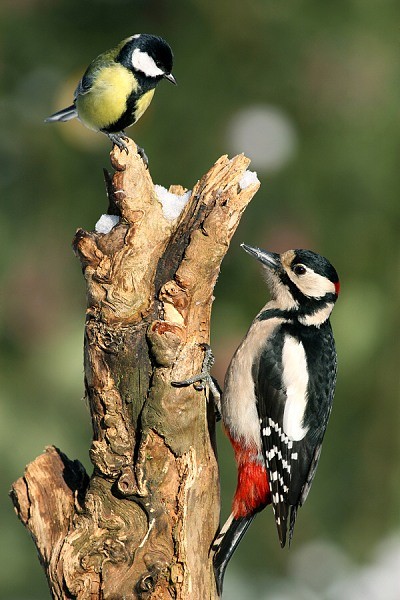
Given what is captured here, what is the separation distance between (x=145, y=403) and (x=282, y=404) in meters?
0.66

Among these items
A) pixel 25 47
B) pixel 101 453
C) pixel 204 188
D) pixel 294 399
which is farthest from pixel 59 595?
pixel 25 47

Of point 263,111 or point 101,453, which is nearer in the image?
point 101,453

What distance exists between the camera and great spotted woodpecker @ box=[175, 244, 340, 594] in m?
3.06

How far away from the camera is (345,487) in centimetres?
477

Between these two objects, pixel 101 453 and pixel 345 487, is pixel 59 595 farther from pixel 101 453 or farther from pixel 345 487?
pixel 345 487

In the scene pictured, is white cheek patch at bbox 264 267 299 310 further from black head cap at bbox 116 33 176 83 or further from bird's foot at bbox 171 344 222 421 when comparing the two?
black head cap at bbox 116 33 176 83

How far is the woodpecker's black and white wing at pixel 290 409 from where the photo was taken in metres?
3.06

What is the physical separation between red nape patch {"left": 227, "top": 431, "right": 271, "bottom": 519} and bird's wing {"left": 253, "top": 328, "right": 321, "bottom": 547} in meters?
0.05

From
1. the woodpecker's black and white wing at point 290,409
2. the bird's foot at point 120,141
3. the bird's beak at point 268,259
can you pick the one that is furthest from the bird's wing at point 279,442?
the bird's foot at point 120,141

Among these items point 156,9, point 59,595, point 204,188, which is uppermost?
point 156,9

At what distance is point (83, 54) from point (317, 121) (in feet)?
4.18

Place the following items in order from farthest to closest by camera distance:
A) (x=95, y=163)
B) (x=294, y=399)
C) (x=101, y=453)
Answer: (x=95, y=163) → (x=294, y=399) → (x=101, y=453)

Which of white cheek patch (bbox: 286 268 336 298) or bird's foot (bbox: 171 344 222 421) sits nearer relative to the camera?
bird's foot (bbox: 171 344 222 421)

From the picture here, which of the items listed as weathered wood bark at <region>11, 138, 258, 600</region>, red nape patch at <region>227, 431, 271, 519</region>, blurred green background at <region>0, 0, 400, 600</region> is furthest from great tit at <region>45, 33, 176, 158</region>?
blurred green background at <region>0, 0, 400, 600</region>
